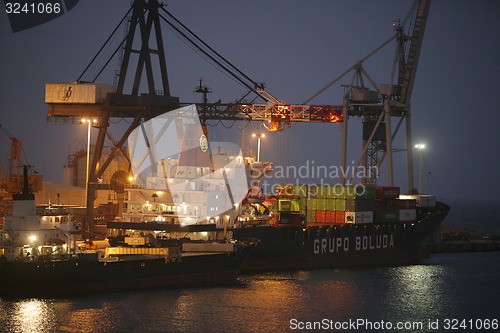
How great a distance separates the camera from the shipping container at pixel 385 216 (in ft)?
197

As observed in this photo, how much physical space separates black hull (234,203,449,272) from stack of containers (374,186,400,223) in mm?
579

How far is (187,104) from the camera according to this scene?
2270 inches

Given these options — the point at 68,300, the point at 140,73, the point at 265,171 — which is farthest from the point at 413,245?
the point at 68,300

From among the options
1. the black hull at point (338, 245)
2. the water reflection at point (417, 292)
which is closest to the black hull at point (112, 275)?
the black hull at point (338, 245)

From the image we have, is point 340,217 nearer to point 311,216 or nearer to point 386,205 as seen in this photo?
point 311,216

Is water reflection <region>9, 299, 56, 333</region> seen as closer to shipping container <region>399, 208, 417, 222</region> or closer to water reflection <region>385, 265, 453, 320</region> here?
water reflection <region>385, 265, 453, 320</region>

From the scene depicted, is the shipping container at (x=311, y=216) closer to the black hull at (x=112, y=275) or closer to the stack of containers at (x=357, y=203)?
the stack of containers at (x=357, y=203)

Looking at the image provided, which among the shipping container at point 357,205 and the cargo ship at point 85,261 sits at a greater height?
the shipping container at point 357,205

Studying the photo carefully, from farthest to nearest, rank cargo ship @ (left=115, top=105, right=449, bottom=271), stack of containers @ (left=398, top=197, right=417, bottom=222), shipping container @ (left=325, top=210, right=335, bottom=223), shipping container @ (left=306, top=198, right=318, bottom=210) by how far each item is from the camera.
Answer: stack of containers @ (left=398, top=197, right=417, bottom=222) → shipping container @ (left=306, top=198, right=318, bottom=210) → shipping container @ (left=325, top=210, right=335, bottom=223) → cargo ship @ (left=115, top=105, right=449, bottom=271)

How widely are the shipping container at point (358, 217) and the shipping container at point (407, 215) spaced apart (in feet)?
13.6

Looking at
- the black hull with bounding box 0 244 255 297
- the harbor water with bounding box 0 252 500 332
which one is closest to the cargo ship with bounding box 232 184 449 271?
the harbor water with bounding box 0 252 500 332

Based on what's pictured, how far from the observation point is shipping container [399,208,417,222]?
204 ft

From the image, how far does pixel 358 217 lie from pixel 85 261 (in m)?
24.1

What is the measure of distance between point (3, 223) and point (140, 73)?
57.4 feet
